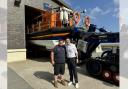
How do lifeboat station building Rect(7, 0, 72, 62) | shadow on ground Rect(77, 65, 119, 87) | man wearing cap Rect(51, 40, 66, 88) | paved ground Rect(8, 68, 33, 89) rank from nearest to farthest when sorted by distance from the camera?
paved ground Rect(8, 68, 33, 89) < man wearing cap Rect(51, 40, 66, 88) < shadow on ground Rect(77, 65, 119, 87) < lifeboat station building Rect(7, 0, 72, 62)

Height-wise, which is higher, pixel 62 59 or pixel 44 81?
pixel 62 59

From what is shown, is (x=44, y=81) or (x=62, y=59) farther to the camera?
(x=44, y=81)

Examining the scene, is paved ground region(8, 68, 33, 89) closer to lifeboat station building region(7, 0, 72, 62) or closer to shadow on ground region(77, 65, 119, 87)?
shadow on ground region(77, 65, 119, 87)

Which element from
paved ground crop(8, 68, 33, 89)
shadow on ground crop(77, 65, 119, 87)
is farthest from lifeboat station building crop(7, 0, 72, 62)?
paved ground crop(8, 68, 33, 89)

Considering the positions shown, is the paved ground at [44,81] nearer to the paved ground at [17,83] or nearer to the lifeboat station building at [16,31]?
the paved ground at [17,83]

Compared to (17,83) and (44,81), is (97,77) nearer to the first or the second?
(44,81)

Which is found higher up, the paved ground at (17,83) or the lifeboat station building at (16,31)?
the lifeboat station building at (16,31)

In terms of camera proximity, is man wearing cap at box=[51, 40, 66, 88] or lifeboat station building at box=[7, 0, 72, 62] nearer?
man wearing cap at box=[51, 40, 66, 88]

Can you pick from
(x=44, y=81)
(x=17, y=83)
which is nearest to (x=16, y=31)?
(x=44, y=81)

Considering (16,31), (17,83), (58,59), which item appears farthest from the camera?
(16,31)

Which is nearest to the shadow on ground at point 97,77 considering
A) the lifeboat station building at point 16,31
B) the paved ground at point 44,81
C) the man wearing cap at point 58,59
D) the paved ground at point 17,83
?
the paved ground at point 44,81

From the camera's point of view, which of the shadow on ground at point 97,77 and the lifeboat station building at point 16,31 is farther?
the lifeboat station building at point 16,31

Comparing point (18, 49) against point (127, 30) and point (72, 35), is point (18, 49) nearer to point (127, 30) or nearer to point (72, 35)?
point (72, 35)

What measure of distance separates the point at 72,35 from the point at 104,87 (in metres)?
4.30
